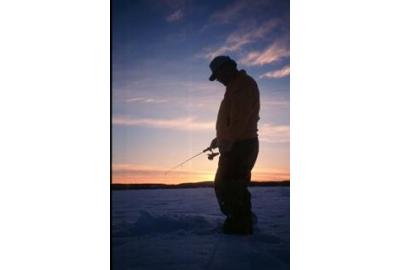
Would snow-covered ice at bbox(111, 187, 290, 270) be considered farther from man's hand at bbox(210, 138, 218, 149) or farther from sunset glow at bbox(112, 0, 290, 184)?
man's hand at bbox(210, 138, 218, 149)

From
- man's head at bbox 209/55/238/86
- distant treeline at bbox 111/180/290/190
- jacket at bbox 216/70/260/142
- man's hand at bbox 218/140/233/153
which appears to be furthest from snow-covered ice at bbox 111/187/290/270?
man's head at bbox 209/55/238/86

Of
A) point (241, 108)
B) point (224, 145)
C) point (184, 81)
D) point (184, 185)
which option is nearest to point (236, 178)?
point (224, 145)

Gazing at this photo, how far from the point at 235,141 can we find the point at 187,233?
0.66 m

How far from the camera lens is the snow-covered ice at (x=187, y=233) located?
3.20 meters

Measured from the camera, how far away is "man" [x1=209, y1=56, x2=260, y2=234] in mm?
3262

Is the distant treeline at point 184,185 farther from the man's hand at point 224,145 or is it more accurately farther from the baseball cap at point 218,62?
the baseball cap at point 218,62

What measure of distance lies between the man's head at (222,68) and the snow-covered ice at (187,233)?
0.72m

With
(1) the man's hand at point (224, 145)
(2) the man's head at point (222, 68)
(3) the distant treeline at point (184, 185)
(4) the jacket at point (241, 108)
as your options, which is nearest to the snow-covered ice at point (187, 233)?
(3) the distant treeline at point (184, 185)

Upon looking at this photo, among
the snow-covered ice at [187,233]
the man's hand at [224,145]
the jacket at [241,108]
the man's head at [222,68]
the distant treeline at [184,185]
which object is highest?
the man's head at [222,68]
